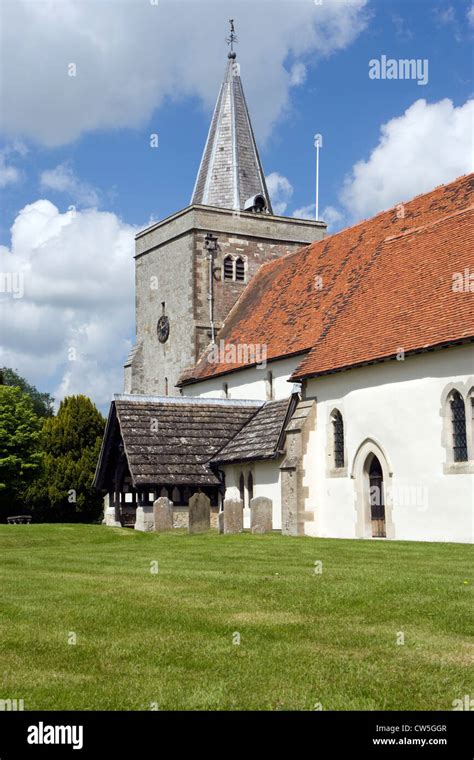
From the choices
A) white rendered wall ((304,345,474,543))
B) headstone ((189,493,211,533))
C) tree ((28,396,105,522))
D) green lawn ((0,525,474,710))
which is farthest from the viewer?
tree ((28,396,105,522))

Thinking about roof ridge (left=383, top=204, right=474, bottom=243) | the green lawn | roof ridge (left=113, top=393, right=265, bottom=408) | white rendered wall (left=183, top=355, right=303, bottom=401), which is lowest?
the green lawn

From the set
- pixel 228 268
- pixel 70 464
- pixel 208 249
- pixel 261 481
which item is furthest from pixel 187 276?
pixel 261 481

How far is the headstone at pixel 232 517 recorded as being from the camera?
22891mm

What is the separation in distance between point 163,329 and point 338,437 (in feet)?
66.7

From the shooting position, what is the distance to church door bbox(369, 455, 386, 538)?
2317 centimetres

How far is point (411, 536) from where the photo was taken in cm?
2166

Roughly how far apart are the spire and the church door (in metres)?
23.1

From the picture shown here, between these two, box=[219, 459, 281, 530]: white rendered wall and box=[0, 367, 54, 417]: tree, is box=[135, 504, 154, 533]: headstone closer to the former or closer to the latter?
box=[219, 459, 281, 530]: white rendered wall

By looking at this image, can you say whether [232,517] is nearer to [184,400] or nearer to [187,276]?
[184,400]

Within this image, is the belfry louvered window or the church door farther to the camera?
the church door

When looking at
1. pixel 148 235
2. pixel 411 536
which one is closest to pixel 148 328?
pixel 148 235

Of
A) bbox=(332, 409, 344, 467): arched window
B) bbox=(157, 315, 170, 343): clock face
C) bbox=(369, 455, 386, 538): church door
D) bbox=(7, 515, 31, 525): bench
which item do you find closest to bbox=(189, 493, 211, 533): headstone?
bbox=(332, 409, 344, 467): arched window

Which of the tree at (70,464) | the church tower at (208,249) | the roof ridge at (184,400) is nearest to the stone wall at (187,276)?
the church tower at (208,249)
